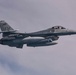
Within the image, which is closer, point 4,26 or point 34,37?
point 34,37

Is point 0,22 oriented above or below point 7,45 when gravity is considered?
above

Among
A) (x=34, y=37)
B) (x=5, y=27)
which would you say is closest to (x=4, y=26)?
(x=5, y=27)

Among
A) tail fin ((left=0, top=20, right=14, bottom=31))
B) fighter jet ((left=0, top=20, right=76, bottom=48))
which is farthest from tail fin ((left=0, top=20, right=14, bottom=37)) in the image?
fighter jet ((left=0, top=20, right=76, bottom=48))

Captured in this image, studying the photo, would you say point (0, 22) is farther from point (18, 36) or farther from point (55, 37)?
point (55, 37)

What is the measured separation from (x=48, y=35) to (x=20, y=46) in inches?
375

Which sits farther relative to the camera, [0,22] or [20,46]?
[0,22]

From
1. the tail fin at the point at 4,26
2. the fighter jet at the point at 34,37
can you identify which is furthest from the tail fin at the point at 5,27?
the fighter jet at the point at 34,37

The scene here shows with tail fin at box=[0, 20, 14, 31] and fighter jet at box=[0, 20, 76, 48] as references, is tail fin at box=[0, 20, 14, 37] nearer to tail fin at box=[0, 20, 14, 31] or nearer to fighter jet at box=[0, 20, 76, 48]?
tail fin at box=[0, 20, 14, 31]

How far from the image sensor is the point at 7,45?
94.6 metres

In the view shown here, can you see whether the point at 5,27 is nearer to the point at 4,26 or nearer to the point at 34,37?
the point at 4,26

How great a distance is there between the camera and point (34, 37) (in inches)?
3625

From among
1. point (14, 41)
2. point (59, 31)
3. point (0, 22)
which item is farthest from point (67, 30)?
point (0, 22)

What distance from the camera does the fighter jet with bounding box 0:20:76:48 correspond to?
298ft

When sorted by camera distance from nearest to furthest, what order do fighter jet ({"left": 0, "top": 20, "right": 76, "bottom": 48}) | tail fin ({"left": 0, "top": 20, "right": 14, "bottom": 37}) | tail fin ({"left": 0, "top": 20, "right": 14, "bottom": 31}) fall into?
fighter jet ({"left": 0, "top": 20, "right": 76, "bottom": 48}) → tail fin ({"left": 0, "top": 20, "right": 14, "bottom": 37}) → tail fin ({"left": 0, "top": 20, "right": 14, "bottom": 31})
